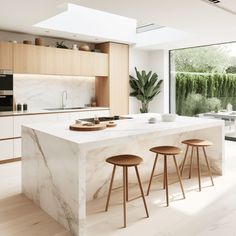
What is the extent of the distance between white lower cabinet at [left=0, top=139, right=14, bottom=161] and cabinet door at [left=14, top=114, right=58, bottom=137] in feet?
0.61

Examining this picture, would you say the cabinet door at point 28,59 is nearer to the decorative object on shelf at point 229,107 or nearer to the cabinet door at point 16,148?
the cabinet door at point 16,148

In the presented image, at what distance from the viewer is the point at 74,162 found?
2.40 meters

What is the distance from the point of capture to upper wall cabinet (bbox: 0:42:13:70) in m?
4.91

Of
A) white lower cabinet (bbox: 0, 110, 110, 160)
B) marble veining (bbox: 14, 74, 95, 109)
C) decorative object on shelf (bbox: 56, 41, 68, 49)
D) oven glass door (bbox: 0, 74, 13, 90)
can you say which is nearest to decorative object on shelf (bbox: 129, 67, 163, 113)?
marble veining (bbox: 14, 74, 95, 109)

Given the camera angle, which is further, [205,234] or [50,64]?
[50,64]

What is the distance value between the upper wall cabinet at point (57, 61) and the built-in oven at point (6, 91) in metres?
0.20

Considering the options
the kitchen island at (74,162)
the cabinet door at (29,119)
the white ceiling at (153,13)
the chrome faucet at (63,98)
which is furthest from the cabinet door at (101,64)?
the kitchen island at (74,162)

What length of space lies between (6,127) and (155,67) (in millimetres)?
4361

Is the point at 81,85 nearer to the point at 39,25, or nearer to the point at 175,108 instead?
the point at 39,25

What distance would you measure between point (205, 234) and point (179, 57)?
5.76m

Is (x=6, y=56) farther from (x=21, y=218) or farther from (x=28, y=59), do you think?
(x=21, y=218)

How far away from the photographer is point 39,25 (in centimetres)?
504

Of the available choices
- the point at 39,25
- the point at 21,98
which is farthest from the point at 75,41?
the point at 21,98

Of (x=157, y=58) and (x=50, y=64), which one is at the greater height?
(x=157, y=58)
